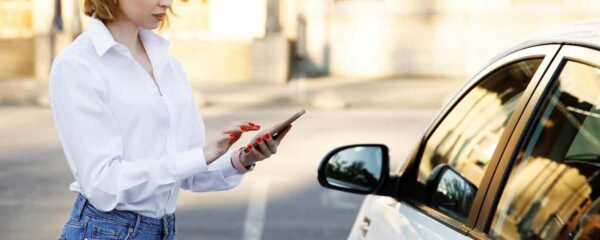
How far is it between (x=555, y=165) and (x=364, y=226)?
3.21 ft

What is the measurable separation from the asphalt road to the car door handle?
4.72 m

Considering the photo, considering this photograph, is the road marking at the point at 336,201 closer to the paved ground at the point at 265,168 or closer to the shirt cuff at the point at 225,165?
the paved ground at the point at 265,168

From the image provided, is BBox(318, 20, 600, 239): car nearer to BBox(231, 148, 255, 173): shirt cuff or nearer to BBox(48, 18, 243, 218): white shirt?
BBox(231, 148, 255, 173): shirt cuff

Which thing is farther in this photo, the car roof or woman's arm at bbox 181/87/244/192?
woman's arm at bbox 181/87/244/192

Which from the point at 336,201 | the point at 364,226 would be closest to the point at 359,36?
the point at 336,201

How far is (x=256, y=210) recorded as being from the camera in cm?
948

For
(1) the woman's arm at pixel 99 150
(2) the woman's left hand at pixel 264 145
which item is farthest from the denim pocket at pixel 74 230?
(2) the woman's left hand at pixel 264 145

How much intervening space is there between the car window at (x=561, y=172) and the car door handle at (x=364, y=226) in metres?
0.79

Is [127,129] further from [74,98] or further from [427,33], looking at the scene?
[427,33]

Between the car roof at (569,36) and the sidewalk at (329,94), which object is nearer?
the car roof at (569,36)

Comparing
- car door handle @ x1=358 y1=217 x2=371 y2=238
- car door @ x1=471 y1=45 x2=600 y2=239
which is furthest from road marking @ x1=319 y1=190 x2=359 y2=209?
car door @ x1=471 y1=45 x2=600 y2=239

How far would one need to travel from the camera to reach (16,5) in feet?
88.5

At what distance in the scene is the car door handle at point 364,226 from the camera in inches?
135

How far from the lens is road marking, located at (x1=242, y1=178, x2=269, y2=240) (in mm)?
8492
